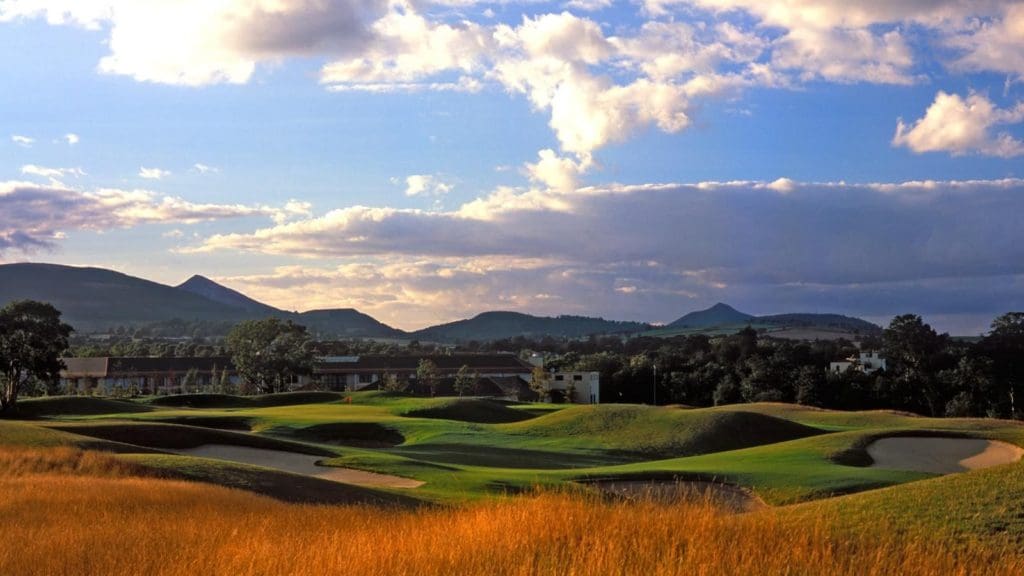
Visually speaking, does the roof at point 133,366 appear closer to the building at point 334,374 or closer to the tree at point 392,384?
the building at point 334,374

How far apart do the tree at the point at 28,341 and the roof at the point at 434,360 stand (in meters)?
71.5

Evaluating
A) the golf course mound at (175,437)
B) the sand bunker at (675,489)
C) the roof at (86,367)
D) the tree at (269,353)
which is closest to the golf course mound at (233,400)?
the tree at (269,353)

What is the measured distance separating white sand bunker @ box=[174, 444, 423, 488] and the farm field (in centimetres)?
11

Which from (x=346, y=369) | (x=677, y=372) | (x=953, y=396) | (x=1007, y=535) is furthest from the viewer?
(x=346, y=369)

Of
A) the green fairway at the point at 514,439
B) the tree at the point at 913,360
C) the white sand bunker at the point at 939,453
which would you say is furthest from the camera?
the tree at the point at 913,360

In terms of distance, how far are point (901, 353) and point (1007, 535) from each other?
89829 mm

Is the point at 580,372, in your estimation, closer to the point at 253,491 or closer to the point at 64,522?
the point at 253,491

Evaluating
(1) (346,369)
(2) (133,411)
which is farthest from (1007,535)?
(1) (346,369)

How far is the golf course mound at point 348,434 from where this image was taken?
4906 cm

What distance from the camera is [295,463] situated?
34.8 m

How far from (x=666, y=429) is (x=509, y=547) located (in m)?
40.0

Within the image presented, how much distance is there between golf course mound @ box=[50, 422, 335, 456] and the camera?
121ft

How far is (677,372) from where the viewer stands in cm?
10525

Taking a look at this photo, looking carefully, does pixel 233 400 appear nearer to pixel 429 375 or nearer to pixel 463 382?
pixel 463 382
